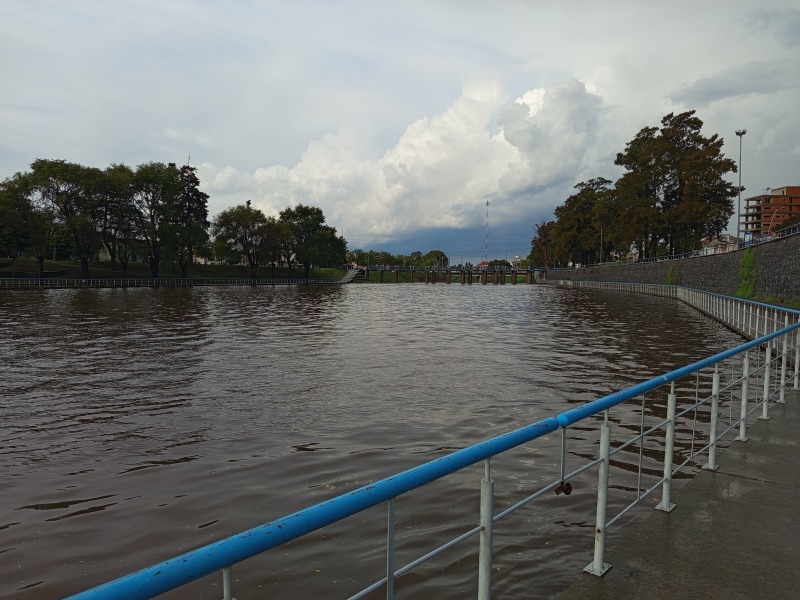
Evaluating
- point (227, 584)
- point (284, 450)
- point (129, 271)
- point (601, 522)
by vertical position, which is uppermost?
point (129, 271)

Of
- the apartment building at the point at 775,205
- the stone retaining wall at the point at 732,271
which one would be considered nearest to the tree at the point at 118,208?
the stone retaining wall at the point at 732,271

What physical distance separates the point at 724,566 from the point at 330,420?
721 cm

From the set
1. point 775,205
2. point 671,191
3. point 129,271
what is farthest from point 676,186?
point 775,205

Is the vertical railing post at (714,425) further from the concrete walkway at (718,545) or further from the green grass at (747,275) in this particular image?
the green grass at (747,275)

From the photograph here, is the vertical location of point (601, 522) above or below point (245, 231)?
below

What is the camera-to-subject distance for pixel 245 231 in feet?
310

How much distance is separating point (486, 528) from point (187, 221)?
89696 mm

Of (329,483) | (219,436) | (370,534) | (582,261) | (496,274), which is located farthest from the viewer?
(496,274)

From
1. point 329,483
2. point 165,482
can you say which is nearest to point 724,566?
point 329,483

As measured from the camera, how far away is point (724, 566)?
12.3ft

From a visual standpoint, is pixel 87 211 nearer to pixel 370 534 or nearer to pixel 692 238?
pixel 692 238

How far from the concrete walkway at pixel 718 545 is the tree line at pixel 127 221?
73.5 metres

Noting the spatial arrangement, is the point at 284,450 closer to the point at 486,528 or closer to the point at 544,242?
the point at 486,528

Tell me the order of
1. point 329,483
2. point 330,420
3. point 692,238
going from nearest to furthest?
point 329,483
point 330,420
point 692,238
